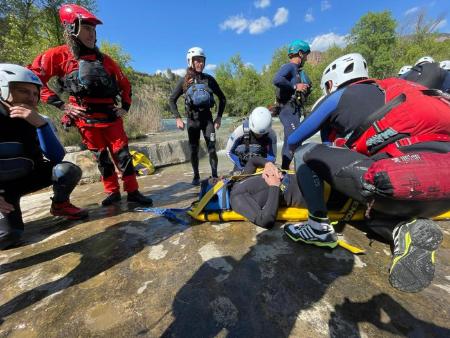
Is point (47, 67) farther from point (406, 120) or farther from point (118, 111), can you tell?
point (406, 120)

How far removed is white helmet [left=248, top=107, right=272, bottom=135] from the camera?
3875 millimetres

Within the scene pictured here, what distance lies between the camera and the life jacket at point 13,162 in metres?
2.32

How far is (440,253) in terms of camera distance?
2119 millimetres

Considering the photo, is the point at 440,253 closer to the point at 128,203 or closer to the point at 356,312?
the point at 356,312

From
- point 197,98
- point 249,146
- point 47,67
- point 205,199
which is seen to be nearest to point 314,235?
point 205,199

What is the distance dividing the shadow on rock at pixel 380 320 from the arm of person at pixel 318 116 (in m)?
1.42

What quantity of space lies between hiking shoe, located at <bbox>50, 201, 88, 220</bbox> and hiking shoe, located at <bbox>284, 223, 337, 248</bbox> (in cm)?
253

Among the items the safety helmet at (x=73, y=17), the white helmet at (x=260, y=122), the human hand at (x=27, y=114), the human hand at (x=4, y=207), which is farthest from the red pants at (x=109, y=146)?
the white helmet at (x=260, y=122)

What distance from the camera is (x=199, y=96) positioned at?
13.8ft

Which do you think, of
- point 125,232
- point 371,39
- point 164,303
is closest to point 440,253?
point 164,303

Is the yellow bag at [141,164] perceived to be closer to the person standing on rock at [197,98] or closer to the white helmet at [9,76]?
the person standing on rock at [197,98]

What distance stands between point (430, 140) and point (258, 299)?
1.60 meters

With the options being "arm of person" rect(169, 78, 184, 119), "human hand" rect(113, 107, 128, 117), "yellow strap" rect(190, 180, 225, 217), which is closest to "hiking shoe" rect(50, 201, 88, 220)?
"human hand" rect(113, 107, 128, 117)

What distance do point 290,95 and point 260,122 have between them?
1.31 meters
